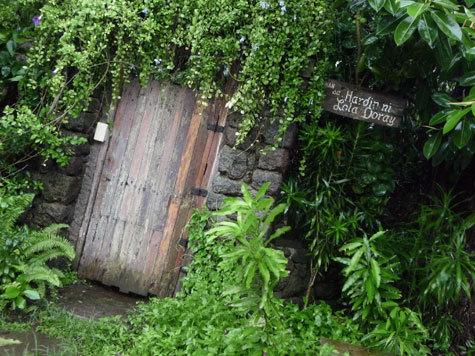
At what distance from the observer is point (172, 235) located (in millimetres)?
4562

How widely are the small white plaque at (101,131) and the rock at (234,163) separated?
1248mm

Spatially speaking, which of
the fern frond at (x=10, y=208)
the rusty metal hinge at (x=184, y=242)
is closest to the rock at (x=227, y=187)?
the rusty metal hinge at (x=184, y=242)

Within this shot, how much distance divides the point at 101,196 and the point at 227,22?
2021 millimetres

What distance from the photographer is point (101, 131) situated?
4.73 meters

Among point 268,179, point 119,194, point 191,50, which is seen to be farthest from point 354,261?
point 119,194

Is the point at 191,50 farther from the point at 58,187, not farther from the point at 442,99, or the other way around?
the point at 442,99

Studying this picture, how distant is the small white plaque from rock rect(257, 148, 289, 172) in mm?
1560

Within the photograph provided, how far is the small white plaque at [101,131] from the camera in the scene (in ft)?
15.5

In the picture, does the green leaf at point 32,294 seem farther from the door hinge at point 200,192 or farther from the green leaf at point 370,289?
the green leaf at point 370,289

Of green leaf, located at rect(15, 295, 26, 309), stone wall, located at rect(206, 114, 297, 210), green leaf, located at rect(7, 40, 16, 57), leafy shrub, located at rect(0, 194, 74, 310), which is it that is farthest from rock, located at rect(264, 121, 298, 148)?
green leaf, located at rect(7, 40, 16, 57)

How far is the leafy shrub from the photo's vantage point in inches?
149

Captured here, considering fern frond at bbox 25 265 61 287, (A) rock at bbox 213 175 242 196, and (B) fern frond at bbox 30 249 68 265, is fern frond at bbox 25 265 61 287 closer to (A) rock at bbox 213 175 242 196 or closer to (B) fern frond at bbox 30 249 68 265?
(B) fern frond at bbox 30 249 68 265

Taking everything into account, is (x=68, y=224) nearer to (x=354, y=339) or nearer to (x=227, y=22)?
(x=227, y=22)

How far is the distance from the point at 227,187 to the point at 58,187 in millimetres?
1653
